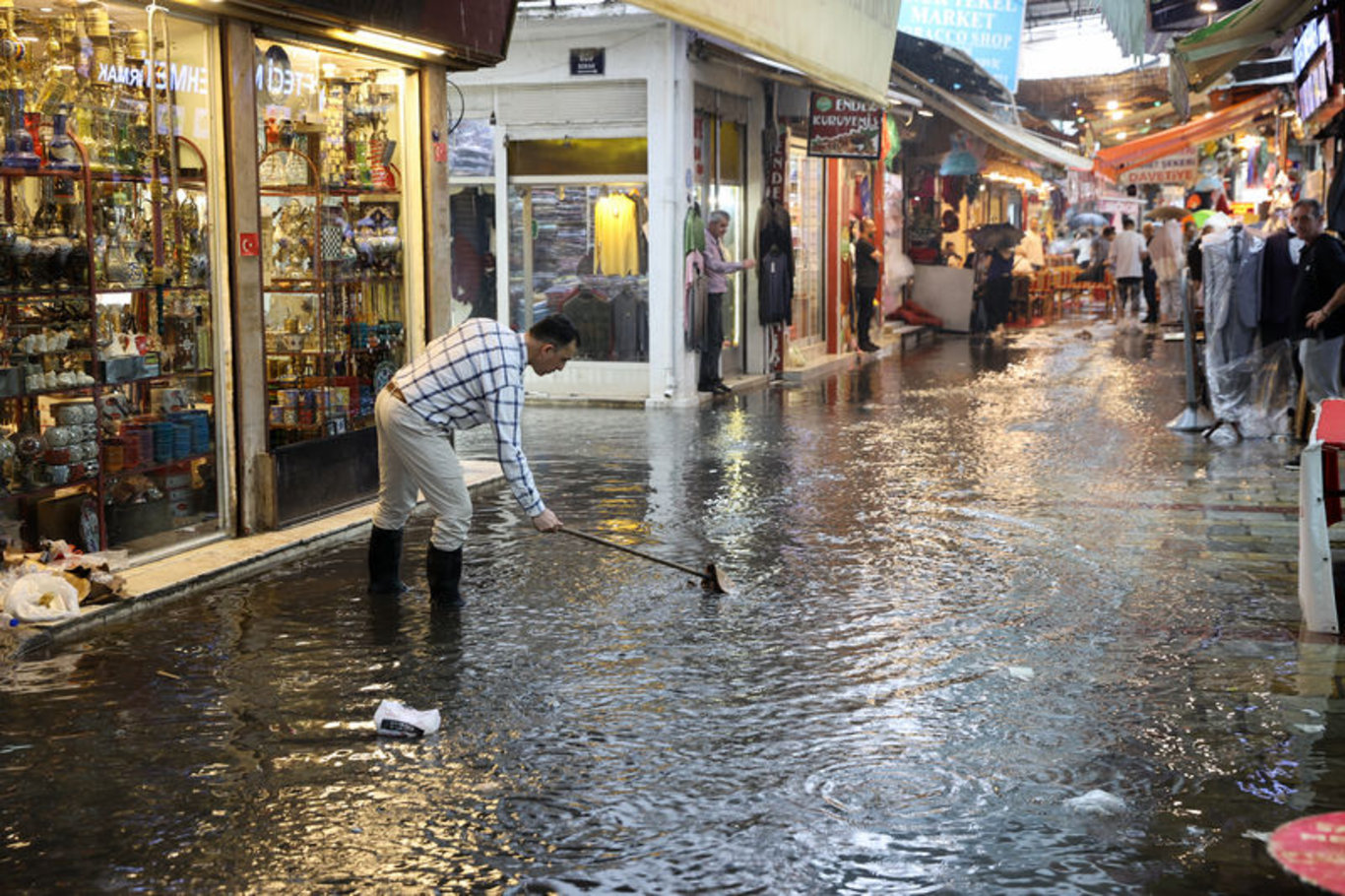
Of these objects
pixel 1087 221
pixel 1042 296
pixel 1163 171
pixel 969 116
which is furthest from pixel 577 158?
pixel 1087 221

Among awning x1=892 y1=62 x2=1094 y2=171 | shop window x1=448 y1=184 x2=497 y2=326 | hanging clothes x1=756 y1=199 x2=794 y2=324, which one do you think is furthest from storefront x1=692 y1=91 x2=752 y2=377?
awning x1=892 y1=62 x2=1094 y2=171

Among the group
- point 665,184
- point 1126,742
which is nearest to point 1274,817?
point 1126,742

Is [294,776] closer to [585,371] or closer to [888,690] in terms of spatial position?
[888,690]

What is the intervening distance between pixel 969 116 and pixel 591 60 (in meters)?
9.84

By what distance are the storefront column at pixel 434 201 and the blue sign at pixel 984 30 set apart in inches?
611

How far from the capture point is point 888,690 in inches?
256

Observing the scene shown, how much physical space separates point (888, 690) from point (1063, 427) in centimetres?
914

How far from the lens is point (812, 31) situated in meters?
13.1

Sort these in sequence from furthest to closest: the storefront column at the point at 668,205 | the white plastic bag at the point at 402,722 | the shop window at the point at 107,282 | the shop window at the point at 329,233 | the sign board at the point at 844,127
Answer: the sign board at the point at 844,127 < the storefront column at the point at 668,205 < the shop window at the point at 329,233 < the shop window at the point at 107,282 < the white plastic bag at the point at 402,722

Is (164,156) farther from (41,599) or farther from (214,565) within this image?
(41,599)

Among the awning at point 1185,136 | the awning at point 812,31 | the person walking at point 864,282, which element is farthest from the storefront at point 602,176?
Answer: the awning at point 1185,136

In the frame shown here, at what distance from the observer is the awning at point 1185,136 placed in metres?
25.1

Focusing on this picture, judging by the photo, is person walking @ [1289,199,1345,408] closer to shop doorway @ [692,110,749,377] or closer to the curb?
the curb

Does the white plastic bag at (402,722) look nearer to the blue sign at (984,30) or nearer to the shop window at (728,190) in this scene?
the shop window at (728,190)
